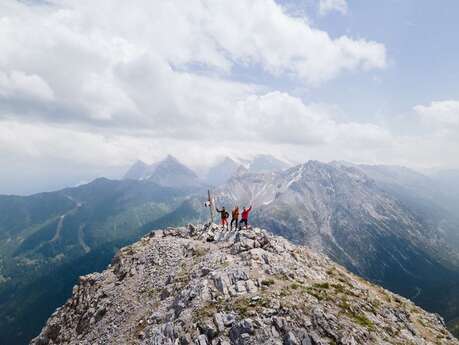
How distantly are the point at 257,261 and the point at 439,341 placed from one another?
27.8m

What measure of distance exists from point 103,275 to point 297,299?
37.4 meters

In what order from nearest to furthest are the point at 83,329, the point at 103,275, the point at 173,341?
the point at 173,341 < the point at 83,329 < the point at 103,275

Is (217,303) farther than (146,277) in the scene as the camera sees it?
No

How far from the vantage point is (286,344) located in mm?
31297

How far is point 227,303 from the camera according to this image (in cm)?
3584

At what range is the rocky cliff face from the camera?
33.0 m

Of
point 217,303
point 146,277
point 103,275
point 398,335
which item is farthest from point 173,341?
point 103,275

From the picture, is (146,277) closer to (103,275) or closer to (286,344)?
(103,275)

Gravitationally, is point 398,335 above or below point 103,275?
above

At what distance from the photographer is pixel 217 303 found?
36.3 meters

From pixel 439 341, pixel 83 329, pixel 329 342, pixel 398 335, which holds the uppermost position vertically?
pixel 329 342

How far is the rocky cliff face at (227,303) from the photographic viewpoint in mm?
33031

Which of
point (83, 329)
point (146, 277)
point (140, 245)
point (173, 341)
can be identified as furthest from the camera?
point (140, 245)

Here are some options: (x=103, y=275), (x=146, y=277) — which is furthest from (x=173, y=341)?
(x=103, y=275)
